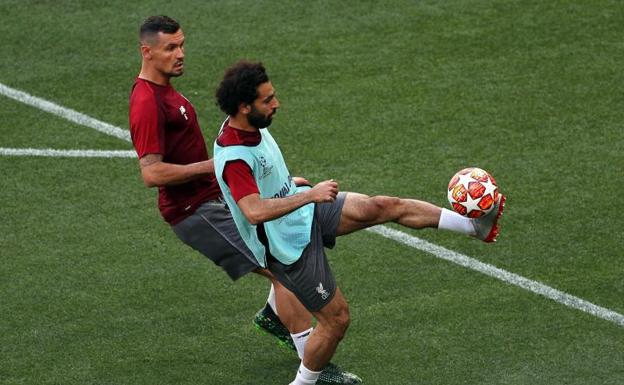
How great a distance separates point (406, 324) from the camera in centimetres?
930

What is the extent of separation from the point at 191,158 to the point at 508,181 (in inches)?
141

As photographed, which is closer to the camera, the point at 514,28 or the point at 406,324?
the point at 406,324

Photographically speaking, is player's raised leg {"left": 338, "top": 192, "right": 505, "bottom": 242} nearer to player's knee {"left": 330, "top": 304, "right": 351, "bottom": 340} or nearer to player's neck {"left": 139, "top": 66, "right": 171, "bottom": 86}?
player's knee {"left": 330, "top": 304, "right": 351, "bottom": 340}

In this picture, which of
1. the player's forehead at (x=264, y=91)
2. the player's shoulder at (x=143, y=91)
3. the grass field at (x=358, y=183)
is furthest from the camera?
the grass field at (x=358, y=183)

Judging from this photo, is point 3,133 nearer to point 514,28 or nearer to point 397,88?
point 397,88

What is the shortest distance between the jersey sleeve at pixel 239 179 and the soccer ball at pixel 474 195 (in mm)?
1439

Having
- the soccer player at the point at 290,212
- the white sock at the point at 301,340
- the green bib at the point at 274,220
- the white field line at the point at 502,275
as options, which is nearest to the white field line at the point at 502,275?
the white field line at the point at 502,275

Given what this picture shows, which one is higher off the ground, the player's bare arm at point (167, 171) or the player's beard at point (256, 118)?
the player's beard at point (256, 118)

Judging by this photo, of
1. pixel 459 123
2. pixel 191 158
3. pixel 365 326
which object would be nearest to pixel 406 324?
pixel 365 326

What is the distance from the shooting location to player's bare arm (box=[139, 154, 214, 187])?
8430 mm

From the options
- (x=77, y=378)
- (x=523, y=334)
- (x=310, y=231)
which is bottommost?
(x=77, y=378)

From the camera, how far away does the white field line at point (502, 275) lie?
9.35m

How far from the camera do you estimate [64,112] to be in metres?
12.9

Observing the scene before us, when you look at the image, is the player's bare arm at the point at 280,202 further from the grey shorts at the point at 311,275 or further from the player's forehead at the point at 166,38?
the player's forehead at the point at 166,38
